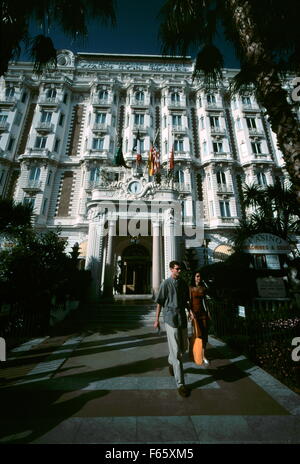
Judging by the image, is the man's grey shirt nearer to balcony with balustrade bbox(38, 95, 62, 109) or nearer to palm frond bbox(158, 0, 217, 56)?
palm frond bbox(158, 0, 217, 56)

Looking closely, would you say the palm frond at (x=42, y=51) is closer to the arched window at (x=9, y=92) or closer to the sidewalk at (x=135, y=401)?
the sidewalk at (x=135, y=401)

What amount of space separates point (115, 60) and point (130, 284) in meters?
35.7

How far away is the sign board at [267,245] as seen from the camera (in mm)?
9977

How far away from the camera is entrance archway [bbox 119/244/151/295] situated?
19.8 m

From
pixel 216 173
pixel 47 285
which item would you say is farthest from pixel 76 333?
pixel 216 173

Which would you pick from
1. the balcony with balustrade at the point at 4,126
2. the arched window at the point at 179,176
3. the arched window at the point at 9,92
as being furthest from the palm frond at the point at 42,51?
the arched window at the point at 9,92

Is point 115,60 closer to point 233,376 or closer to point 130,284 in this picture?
point 130,284

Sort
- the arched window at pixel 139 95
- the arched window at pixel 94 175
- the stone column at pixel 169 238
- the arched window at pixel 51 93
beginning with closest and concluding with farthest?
the stone column at pixel 169 238 < the arched window at pixel 94 175 < the arched window at pixel 51 93 < the arched window at pixel 139 95

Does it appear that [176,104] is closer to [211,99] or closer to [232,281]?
[211,99]

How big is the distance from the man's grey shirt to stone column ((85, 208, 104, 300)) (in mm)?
10393

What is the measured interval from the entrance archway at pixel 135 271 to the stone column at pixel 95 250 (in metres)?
6.14

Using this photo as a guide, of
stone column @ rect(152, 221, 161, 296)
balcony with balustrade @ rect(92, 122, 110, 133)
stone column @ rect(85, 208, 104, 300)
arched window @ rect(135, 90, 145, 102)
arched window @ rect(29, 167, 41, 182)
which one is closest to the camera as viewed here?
stone column @ rect(85, 208, 104, 300)

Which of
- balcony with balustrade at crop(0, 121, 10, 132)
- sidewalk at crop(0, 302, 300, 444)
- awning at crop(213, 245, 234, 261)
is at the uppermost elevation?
balcony with balustrade at crop(0, 121, 10, 132)

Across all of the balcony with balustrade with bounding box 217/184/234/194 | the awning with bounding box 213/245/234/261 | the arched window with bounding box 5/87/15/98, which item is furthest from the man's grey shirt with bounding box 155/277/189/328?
the arched window with bounding box 5/87/15/98
